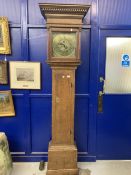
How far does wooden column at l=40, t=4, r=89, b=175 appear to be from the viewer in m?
2.10

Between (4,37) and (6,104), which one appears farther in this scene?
(6,104)

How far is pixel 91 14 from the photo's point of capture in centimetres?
250

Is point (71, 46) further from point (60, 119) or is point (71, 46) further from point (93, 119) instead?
point (93, 119)

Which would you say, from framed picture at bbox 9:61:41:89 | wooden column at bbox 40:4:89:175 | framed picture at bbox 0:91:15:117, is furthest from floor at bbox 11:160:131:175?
framed picture at bbox 9:61:41:89

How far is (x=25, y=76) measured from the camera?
2572mm

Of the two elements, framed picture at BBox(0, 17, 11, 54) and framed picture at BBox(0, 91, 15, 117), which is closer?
framed picture at BBox(0, 17, 11, 54)

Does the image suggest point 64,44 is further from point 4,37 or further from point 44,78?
point 4,37

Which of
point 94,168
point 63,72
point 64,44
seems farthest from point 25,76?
point 94,168

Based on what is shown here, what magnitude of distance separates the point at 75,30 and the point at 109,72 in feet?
2.53

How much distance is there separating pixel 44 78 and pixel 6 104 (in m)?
0.56

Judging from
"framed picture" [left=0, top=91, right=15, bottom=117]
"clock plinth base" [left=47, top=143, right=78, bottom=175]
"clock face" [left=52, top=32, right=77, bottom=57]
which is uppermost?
"clock face" [left=52, top=32, right=77, bottom=57]

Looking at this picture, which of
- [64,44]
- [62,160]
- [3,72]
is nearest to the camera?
[64,44]

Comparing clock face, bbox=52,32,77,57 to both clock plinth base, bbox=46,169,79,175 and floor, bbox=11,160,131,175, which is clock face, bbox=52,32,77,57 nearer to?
clock plinth base, bbox=46,169,79,175

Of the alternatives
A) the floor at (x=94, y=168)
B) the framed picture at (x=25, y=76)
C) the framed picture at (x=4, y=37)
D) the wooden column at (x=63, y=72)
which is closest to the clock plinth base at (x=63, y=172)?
the wooden column at (x=63, y=72)
